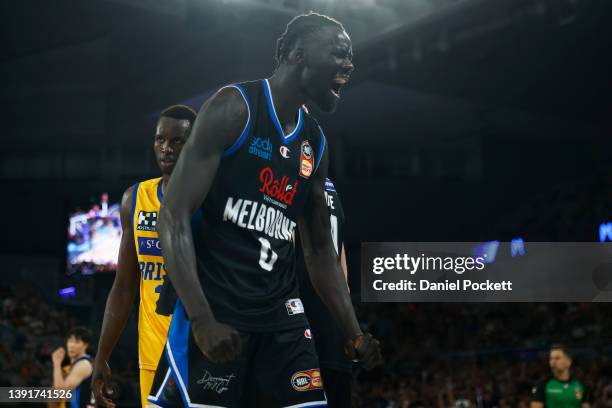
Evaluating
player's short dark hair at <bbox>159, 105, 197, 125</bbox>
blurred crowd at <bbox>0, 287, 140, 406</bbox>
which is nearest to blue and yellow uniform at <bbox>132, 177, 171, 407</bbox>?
player's short dark hair at <bbox>159, 105, 197, 125</bbox>

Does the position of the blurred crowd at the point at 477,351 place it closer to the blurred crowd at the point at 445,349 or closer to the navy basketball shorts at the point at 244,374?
the blurred crowd at the point at 445,349

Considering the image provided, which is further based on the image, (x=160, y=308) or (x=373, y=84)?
(x=373, y=84)

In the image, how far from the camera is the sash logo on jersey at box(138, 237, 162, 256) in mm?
3758

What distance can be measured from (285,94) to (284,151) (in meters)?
0.17

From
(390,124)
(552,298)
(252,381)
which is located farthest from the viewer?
(390,124)

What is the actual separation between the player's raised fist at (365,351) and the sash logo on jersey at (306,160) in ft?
1.75

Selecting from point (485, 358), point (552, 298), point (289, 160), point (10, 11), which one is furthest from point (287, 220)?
point (10, 11)

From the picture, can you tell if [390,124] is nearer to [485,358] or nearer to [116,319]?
[485,358]

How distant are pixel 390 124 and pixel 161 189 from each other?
18.0m

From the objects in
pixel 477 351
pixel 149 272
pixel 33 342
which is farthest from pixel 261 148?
pixel 33 342

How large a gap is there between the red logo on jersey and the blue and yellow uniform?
140 cm

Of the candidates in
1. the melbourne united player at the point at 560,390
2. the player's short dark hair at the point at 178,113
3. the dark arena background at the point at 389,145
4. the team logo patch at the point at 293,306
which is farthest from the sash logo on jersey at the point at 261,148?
the dark arena background at the point at 389,145

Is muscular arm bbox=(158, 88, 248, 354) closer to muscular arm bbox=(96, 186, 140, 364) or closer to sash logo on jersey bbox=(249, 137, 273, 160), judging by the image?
sash logo on jersey bbox=(249, 137, 273, 160)

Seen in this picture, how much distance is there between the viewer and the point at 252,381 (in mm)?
2375
